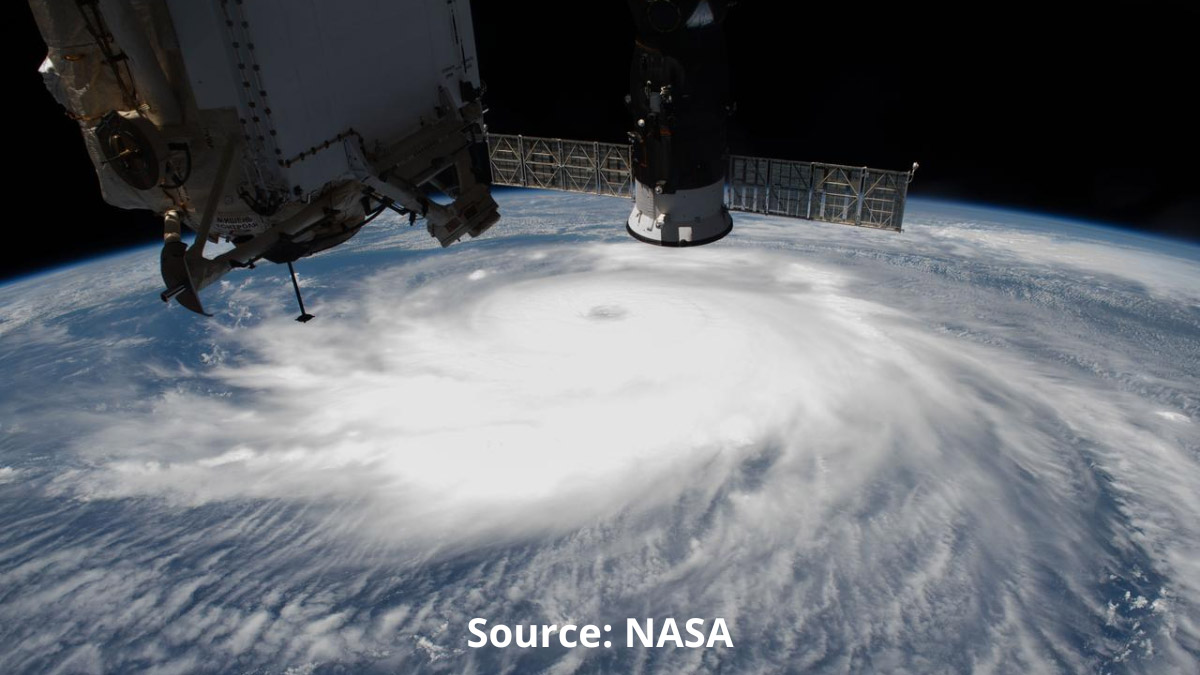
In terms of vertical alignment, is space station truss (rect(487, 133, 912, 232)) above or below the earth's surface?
above

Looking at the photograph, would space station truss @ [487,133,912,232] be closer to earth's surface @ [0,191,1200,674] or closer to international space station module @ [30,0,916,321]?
international space station module @ [30,0,916,321]

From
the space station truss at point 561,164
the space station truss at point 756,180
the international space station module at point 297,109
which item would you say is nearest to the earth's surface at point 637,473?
the space station truss at point 756,180

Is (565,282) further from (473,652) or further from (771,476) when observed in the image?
(473,652)

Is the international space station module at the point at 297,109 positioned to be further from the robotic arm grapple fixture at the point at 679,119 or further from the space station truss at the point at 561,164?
the space station truss at the point at 561,164

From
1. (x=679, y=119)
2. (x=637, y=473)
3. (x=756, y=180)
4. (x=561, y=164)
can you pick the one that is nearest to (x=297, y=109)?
(x=679, y=119)

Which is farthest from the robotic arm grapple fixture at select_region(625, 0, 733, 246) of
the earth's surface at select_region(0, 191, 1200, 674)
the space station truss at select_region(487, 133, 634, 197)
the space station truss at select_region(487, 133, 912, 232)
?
the earth's surface at select_region(0, 191, 1200, 674)

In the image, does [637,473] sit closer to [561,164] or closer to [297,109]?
[561,164]
